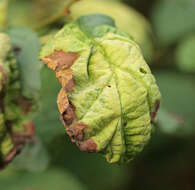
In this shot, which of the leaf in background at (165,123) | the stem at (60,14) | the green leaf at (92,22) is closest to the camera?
the green leaf at (92,22)

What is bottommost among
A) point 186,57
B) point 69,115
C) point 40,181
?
point 40,181

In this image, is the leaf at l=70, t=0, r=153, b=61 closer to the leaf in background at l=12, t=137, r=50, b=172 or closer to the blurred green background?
the blurred green background

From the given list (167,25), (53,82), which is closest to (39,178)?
(53,82)

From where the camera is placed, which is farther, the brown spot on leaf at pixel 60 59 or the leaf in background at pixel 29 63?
the leaf in background at pixel 29 63

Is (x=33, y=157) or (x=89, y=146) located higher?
(x=89, y=146)

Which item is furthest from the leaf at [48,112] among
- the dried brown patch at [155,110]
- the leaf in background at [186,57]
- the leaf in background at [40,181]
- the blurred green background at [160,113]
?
the leaf in background at [186,57]

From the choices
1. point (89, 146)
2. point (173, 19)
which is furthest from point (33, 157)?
point (173, 19)

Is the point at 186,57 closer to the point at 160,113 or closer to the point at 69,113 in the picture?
the point at 160,113

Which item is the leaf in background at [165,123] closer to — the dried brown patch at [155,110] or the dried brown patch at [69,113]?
the dried brown patch at [155,110]
